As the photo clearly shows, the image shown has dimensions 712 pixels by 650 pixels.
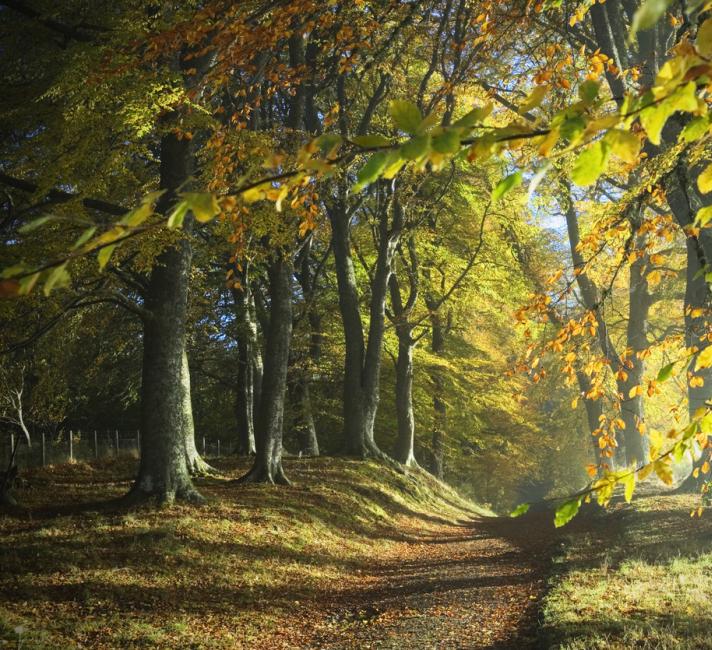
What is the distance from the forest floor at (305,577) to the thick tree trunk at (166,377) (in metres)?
0.56

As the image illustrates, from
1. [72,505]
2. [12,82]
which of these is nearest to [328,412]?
[72,505]

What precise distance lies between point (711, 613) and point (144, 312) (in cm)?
826

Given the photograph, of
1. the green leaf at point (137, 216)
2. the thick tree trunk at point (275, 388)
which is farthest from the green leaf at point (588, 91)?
the thick tree trunk at point (275, 388)

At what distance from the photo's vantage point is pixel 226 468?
15.0 metres

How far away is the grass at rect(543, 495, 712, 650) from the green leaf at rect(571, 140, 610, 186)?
17.0ft

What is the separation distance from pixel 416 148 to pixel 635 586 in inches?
304

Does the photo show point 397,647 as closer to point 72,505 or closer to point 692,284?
point 72,505

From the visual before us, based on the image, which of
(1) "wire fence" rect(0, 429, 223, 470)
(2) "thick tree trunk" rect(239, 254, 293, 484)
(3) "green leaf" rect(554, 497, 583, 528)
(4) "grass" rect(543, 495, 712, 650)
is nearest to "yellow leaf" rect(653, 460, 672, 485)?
(3) "green leaf" rect(554, 497, 583, 528)

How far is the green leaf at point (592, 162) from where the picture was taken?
4.39 feet

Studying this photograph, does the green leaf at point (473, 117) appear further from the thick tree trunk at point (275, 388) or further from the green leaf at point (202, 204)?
the thick tree trunk at point (275, 388)

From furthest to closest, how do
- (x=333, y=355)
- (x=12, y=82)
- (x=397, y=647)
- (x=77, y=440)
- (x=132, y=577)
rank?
1. (x=333, y=355)
2. (x=77, y=440)
3. (x=12, y=82)
4. (x=132, y=577)
5. (x=397, y=647)

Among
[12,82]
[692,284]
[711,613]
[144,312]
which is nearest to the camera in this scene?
[711,613]

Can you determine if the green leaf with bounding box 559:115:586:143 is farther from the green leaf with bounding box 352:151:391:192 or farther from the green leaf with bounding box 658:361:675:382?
the green leaf with bounding box 658:361:675:382

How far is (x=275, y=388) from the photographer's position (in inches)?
526
